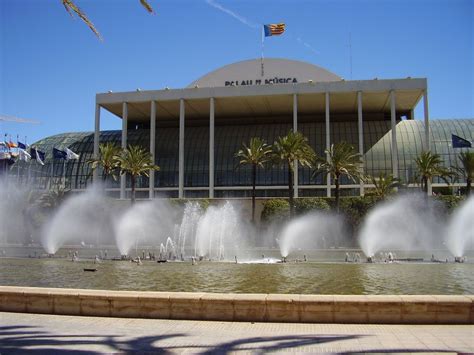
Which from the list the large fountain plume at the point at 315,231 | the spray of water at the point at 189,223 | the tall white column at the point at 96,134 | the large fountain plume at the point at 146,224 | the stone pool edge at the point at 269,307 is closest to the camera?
the stone pool edge at the point at 269,307

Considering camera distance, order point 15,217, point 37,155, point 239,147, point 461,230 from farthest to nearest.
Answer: point 239,147 < point 37,155 < point 15,217 < point 461,230

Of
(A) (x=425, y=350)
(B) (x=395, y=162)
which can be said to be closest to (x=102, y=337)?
(A) (x=425, y=350)

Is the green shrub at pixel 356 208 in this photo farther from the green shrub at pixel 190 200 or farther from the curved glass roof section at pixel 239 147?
the green shrub at pixel 190 200

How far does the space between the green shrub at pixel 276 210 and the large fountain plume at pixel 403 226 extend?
9351mm

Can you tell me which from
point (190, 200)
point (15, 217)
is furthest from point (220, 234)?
point (15, 217)

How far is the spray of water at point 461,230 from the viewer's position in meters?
43.4

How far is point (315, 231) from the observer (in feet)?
190

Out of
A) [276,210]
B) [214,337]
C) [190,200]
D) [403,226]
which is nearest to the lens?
[214,337]

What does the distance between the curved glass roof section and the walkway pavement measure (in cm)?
6003

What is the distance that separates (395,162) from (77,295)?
198 ft

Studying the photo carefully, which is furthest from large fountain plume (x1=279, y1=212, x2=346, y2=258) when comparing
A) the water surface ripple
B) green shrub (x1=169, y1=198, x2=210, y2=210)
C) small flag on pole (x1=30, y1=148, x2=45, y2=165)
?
small flag on pole (x1=30, y1=148, x2=45, y2=165)

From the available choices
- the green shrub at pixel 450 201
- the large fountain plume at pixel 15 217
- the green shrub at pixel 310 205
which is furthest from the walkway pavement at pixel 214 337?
the large fountain plume at pixel 15 217

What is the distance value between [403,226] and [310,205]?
11.2 metres

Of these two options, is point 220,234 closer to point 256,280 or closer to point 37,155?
point 256,280
